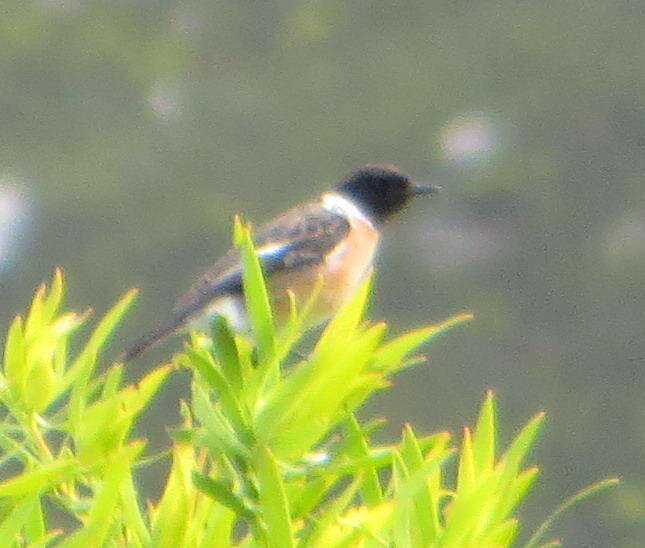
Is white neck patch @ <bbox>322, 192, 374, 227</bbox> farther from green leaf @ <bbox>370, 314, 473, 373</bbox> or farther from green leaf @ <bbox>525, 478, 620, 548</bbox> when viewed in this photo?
green leaf @ <bbox>525, 478, 620, 548</bbox>

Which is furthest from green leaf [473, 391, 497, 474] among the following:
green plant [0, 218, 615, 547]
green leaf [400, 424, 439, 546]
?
green leaf [400, 424, 439, 546]

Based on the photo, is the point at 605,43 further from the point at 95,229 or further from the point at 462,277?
the point at 95,229

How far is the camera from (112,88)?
602 centimetres

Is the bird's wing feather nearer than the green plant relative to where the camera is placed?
No

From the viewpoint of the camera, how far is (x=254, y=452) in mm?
1758

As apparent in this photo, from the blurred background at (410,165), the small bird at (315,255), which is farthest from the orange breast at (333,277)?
the blurred background at (410,165)

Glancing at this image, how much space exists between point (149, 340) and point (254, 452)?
1.62 metres

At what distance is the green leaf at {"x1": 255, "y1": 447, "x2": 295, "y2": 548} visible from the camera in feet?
5.56

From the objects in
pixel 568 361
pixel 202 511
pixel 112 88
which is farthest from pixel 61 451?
pixel 112 88

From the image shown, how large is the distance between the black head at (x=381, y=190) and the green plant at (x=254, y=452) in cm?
231

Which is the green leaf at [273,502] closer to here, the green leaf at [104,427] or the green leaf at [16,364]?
the green leaf at [104,427]

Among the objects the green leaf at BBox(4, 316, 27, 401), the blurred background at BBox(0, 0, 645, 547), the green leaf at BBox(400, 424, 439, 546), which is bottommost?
the blurred background at BBox(0, 0, 645, 547)

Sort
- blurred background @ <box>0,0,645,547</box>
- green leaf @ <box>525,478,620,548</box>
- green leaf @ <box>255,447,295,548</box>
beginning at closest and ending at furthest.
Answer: green leaf @ <box>255,447,295,548</box> < green leaf @ <box>525,478,620,548</box> < blurred background @ <box>0,0,645,547</box>

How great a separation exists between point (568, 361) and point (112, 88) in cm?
184
